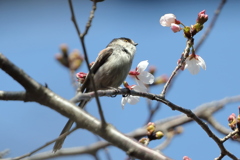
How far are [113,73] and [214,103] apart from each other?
1955 mm

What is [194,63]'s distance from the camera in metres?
3.41

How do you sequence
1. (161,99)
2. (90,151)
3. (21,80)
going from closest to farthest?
(21,80), (161,99), (90,151)

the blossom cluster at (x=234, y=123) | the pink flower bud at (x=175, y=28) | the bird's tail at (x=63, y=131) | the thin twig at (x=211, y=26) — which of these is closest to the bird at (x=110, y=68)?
the bird's tail at (x=63, y=131)

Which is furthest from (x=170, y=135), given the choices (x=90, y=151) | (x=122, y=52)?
(x=122, y=52)

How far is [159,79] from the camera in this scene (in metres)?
5.33

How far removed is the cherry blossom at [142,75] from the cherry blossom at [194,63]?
378 millimetres

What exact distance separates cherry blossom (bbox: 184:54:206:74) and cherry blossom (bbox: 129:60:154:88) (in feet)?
1.24

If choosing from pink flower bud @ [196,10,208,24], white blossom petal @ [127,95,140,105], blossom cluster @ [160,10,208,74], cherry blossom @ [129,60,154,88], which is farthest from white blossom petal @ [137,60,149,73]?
pink flower bud @ [196,10,208,24]

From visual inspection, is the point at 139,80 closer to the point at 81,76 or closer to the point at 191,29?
the point at 81,76

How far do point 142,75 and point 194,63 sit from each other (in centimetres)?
50

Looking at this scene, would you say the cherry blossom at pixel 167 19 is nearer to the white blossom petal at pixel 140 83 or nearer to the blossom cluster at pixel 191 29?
the blossom cluster at pixel 191 29

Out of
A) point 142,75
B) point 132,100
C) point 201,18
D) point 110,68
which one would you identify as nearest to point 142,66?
point 142,75

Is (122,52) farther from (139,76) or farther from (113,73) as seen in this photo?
(139,76)

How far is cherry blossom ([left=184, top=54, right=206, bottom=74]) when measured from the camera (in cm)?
338
